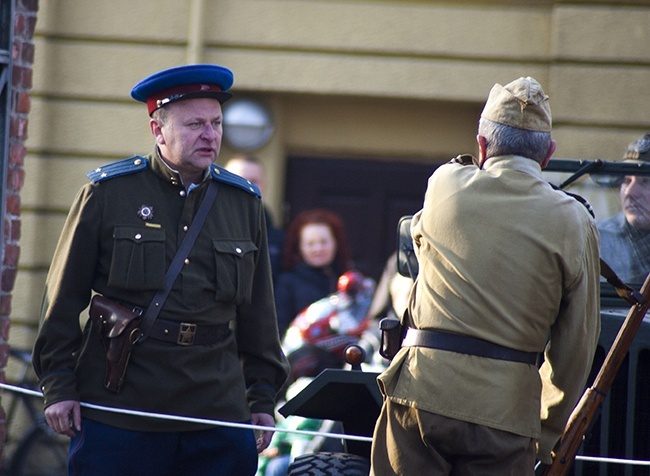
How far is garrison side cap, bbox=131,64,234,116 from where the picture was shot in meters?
3.57

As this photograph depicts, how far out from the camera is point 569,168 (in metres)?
4.41

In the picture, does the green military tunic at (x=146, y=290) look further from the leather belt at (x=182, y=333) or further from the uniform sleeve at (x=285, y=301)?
the uniform sleeve at (x=285, y=301)

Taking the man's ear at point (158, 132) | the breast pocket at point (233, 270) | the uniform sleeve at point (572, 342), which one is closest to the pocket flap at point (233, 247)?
the breast pocket at point (233, 270)

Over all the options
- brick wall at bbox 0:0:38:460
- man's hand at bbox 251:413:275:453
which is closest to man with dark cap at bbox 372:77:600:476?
man's hand at bbox 251:413:275:453

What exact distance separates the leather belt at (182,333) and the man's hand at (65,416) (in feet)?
0.99

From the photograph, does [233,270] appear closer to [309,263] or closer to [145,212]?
[145,212]

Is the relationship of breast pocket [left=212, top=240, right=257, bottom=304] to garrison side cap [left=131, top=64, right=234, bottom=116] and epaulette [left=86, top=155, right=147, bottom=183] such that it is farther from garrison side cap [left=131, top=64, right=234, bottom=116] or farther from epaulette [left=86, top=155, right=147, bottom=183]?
garrison side cap [left=131, top=64, right=234, bottom=116]

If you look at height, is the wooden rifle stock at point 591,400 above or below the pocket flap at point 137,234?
below

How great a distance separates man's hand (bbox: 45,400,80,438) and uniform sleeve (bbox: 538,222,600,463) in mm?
1323

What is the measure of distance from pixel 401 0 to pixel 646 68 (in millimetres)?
1597

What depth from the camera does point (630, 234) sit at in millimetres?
4277

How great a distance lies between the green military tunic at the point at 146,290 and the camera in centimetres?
340

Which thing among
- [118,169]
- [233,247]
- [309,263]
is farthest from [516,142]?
[309,263]

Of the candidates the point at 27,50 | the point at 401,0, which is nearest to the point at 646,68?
the point at 401,0
